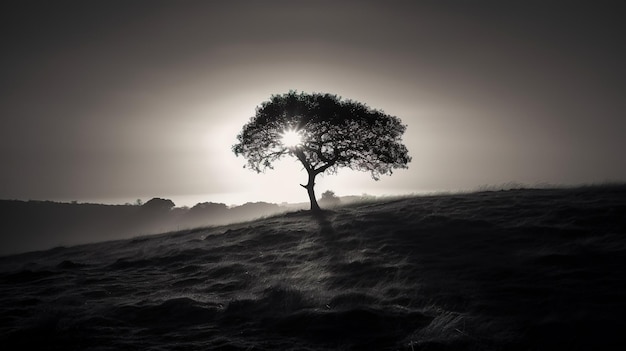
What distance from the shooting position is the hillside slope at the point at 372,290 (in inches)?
367

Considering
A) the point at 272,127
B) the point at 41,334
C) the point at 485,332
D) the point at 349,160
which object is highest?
the point at 272,127

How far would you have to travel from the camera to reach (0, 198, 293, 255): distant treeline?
140250mm

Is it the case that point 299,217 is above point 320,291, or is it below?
above

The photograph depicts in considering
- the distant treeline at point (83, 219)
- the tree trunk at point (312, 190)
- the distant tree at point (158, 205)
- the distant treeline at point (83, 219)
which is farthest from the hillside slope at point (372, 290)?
the distant tree at point (158, 205)

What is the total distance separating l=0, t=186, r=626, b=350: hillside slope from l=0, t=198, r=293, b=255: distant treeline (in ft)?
404

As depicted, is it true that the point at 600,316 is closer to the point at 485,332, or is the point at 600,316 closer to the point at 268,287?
the point at 485,332

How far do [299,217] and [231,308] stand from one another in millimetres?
19432

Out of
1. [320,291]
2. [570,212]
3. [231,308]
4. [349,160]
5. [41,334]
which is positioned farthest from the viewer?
[349,160]

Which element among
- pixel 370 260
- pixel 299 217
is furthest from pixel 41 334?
pixel 299 217

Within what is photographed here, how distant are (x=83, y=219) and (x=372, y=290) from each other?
595 ft

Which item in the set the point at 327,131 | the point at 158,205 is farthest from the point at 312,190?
the point at 158,205

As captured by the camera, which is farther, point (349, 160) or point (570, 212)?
point (349, 160)

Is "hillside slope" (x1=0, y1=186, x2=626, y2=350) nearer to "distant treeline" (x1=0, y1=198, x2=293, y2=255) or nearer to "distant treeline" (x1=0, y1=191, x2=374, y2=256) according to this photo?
"distant treeline" (x1=0, y1=191, x2=374, y2=256)

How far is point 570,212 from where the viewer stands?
19.3 metres
